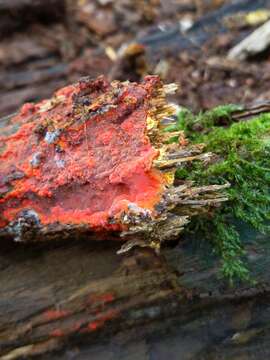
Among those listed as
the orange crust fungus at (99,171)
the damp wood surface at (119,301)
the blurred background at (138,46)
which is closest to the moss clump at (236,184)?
the damp wood surface at (119,301)

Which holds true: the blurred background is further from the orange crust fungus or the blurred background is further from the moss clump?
the orange crust fungus

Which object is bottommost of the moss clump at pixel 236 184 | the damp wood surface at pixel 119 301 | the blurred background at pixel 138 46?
the damp wood surface at pixel 119 301

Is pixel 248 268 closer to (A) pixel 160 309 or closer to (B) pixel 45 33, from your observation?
(A) pixel 160 309

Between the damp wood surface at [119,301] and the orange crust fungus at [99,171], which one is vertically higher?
the orange crust fungus at [99,171]

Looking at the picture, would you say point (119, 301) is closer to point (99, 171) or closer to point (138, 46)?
point (99, 171)

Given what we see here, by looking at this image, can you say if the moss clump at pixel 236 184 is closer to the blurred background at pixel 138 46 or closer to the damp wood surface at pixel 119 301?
the damp wood surface at pixel 119 301

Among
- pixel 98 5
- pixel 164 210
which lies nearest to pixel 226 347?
pixel 164 210
